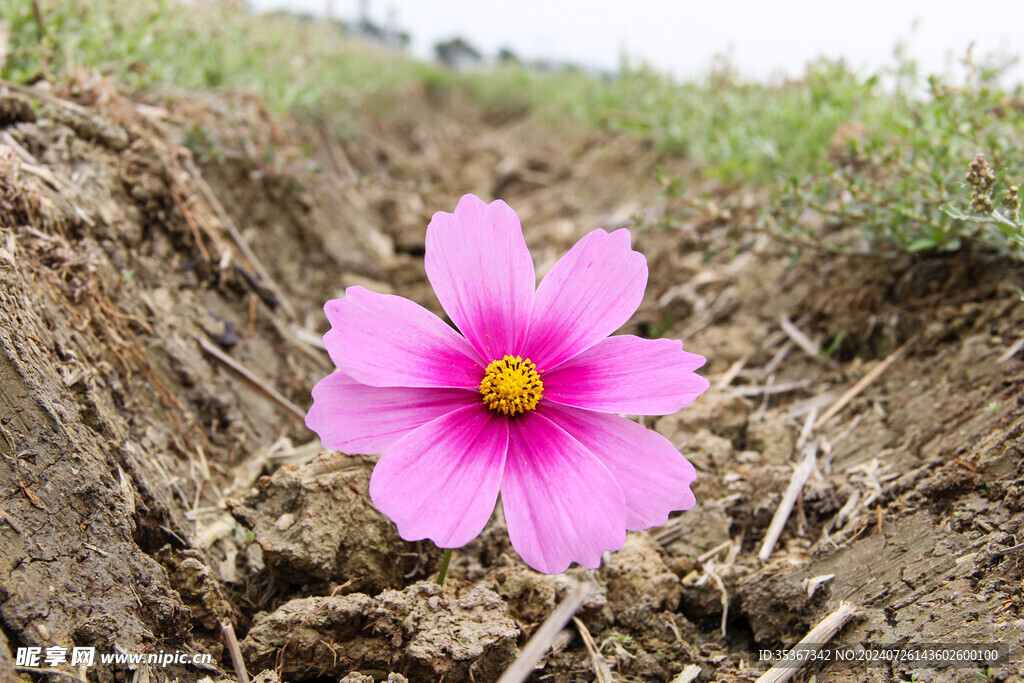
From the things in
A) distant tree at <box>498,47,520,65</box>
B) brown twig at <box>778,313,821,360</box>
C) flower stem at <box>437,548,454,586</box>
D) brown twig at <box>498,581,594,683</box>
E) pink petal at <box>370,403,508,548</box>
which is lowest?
brown twig at <box>498,581,594,683</box>

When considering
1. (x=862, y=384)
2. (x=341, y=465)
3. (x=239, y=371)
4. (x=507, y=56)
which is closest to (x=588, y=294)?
(x=341, y=465)

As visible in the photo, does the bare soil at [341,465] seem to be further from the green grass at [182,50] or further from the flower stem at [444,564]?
the green grass at [182,50]

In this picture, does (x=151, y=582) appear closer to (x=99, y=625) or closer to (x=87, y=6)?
(x=99, y=625)

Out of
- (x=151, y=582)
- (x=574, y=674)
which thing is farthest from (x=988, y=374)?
(x=151, y=582)

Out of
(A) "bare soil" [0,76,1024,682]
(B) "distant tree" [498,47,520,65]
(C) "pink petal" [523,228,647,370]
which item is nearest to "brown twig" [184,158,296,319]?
(A) "bare soil" [0,76,1024,682]

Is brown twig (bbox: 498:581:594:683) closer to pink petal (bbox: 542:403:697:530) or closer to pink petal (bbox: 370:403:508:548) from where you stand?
pink petal (bbox: 370:403:508:548)

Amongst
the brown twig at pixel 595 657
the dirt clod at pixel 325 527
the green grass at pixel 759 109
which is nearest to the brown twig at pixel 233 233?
the green grass at pixel 759 109
